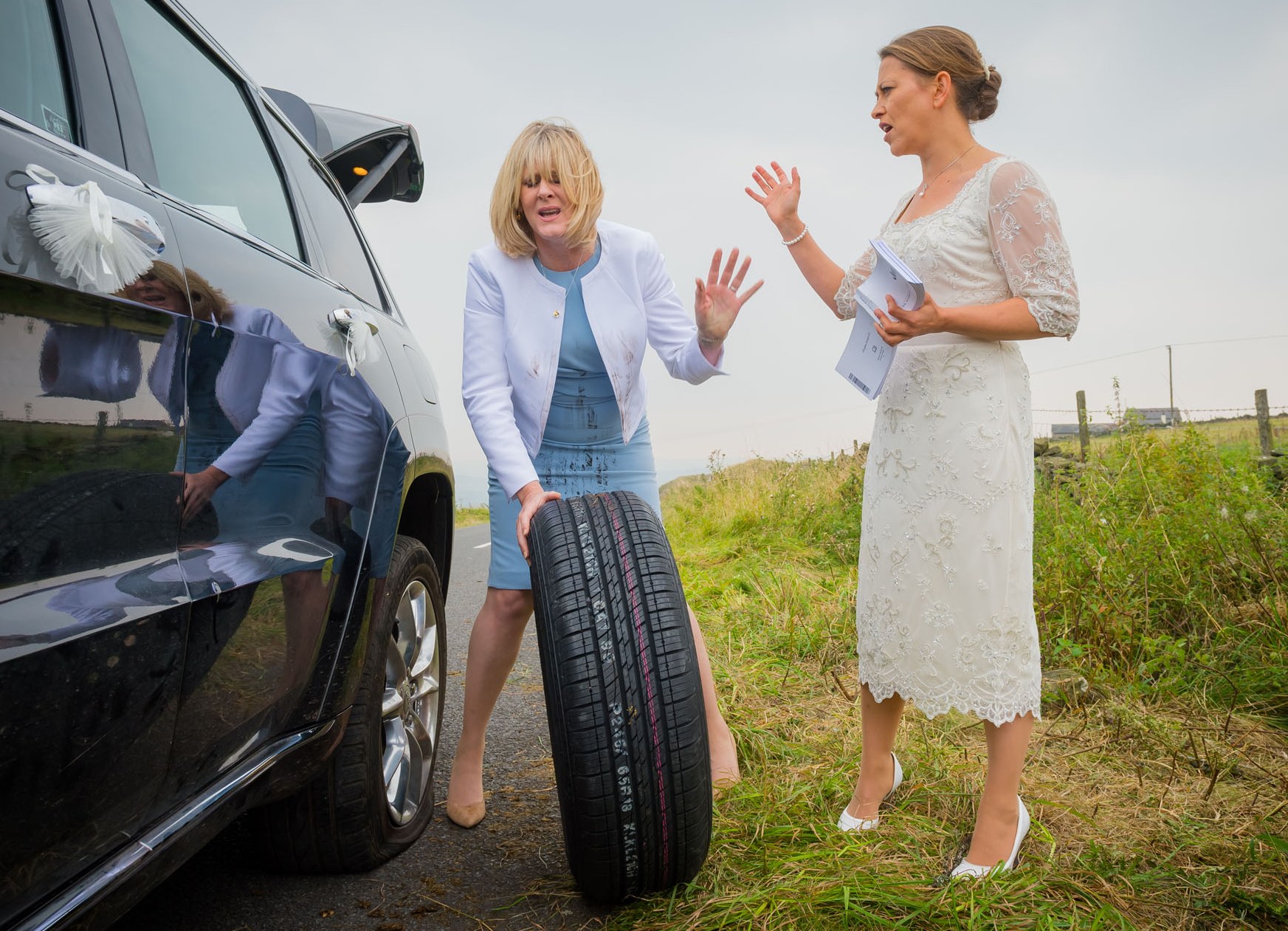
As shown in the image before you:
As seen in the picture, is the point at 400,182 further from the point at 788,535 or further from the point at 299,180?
the point at 788,535

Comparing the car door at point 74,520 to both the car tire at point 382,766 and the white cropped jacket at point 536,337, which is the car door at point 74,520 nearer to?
the car tire at point 382,766

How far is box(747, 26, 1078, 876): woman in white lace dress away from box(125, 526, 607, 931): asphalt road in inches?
34.2

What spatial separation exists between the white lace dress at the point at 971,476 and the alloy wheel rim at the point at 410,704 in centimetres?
127

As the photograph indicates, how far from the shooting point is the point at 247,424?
1571 millimetres

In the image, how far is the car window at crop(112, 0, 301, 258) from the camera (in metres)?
1.77

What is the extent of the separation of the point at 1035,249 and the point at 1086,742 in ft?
6.28

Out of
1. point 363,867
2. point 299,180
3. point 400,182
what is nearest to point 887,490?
point 363,867

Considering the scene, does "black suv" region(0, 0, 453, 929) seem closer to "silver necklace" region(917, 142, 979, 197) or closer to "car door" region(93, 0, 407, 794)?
"car door" region(93, 0, 407, 794)

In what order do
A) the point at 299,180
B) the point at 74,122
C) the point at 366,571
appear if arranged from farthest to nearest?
the point at 299,180
the point at 366,571
the point at 74,122

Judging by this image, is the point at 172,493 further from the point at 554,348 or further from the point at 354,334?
the point at 554,348

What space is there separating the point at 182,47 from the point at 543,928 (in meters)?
2.08

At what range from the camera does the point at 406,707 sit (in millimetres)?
2490

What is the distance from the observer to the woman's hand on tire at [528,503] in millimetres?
2371

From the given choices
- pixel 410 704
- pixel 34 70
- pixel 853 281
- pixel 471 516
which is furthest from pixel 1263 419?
pixel 34 70
